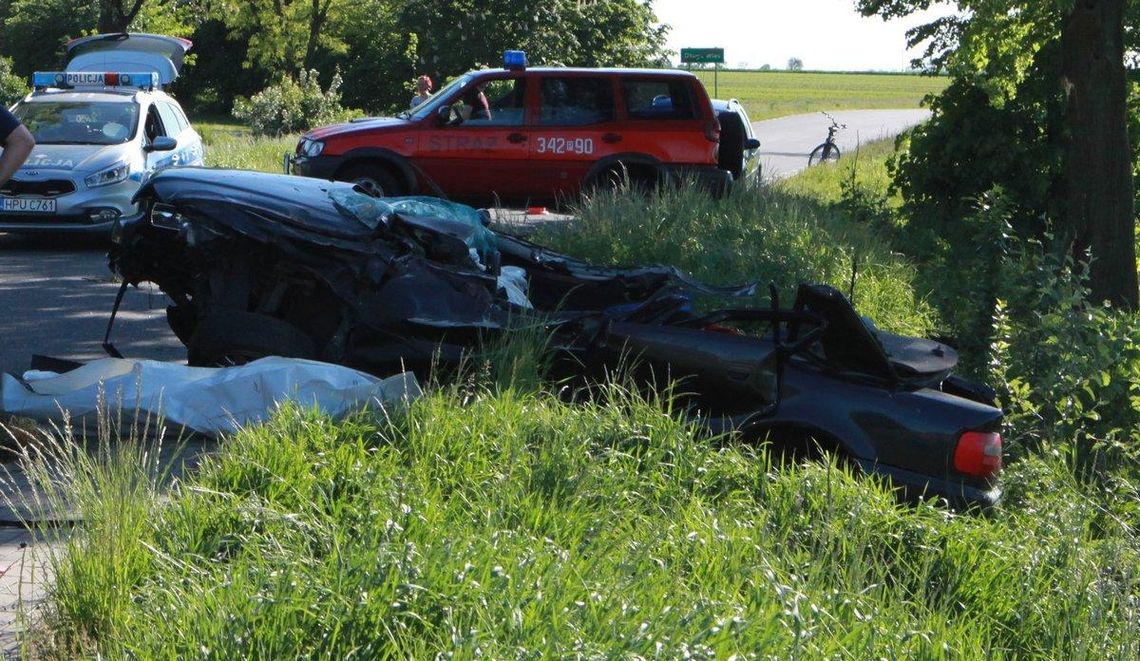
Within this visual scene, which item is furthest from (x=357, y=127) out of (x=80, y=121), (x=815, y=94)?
(x=815, y=94)

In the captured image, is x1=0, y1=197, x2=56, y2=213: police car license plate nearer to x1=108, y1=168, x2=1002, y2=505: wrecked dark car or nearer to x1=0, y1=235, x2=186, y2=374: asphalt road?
x1=0, y1=235, x2=186, y2=374: asphalt road

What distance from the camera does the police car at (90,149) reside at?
550 inches

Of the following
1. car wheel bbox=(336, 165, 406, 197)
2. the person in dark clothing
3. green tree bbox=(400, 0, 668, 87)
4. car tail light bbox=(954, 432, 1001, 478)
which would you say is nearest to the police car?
car wheel bbox=(336, 165, 406, 197)

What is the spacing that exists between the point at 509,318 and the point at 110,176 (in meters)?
8.67

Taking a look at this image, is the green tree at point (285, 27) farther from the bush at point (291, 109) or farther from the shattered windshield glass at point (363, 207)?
the shattered windshield glass at point (363, 207)

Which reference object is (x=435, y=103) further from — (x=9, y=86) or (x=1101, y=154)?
(x=9, y=86)

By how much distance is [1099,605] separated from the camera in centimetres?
469

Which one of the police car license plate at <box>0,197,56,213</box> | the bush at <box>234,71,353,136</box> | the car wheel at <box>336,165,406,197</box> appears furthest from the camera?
the bush at <box>234,71,353,136</box>

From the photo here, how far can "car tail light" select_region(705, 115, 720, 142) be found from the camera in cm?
1705

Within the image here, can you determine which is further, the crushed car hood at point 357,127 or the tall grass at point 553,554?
the crushed car hood at point 357,127

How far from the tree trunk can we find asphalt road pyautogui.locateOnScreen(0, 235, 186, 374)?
10219mm

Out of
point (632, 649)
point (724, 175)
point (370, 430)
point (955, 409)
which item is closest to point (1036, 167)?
point (724, 175)

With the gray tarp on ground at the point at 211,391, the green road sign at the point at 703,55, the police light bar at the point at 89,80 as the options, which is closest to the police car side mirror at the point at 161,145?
the police light bar at the point at 89,80

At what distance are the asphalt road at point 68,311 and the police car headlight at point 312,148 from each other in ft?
9.87
